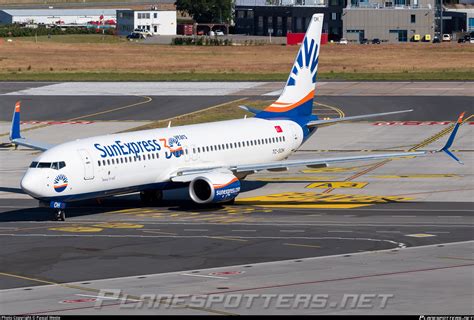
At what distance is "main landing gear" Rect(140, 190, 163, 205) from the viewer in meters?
65.5

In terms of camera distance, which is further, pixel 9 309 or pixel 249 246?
pixel 249 246

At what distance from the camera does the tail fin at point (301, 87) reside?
7181cm

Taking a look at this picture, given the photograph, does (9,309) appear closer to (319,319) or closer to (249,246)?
(319,319)

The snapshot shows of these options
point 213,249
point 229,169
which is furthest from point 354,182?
point 213,249

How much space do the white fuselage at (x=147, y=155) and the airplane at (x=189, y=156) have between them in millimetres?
51

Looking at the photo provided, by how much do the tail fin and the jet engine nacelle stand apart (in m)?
10.2

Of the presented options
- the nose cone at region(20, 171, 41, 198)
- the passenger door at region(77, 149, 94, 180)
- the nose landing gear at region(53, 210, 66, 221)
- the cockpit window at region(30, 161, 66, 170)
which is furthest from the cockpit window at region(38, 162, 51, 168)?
the nose landing gear at region(53, 210, 66, 221)

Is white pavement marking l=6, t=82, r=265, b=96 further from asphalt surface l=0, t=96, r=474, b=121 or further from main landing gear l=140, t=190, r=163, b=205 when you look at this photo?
main landing gear l=140, t=190, r=163, b=205

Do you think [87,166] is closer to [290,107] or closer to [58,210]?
[58,210]

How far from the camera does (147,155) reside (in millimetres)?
61469

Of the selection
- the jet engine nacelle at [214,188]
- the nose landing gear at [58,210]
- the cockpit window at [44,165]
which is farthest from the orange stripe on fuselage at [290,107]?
the cockpit window at [44,165]

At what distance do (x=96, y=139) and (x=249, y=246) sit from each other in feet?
43.4

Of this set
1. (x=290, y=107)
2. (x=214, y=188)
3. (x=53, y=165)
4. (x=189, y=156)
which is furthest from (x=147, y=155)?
(x=290, y=107)

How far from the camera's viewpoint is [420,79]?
14062 cm
